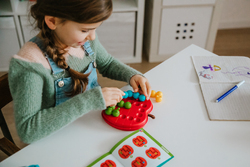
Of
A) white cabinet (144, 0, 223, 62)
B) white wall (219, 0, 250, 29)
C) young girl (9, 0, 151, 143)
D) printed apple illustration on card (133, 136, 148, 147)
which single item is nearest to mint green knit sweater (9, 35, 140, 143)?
young girl (9, 0, 151, 143)

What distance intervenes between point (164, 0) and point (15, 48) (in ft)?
3.84

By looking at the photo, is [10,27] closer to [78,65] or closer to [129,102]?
[78,65]

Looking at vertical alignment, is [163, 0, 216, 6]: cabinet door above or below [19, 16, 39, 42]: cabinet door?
above

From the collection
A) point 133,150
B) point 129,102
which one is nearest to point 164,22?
point 129,102

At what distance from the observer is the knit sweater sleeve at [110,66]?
34.7 inches

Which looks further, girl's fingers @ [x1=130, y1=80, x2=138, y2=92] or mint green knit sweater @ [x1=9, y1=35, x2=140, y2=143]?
girl's fingers @ [x1=130, y1=80, x2=138, y2=92]

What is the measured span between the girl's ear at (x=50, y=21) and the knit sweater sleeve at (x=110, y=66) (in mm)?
227

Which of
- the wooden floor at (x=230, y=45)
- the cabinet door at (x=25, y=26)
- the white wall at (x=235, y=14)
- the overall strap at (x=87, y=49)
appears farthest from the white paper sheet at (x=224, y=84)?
the white wall at (x=235, y=14)

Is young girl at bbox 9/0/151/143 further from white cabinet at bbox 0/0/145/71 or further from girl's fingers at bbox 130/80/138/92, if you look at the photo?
white cabinet at bbox 0/0/145/71

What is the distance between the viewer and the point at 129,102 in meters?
0.73

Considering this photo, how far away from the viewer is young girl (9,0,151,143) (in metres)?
0.61

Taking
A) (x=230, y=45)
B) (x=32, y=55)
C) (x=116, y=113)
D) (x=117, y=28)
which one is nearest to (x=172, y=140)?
(x=116, y=113)

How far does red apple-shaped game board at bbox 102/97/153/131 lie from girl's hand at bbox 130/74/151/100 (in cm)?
5

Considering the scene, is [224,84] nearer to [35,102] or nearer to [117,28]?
[35,102]
